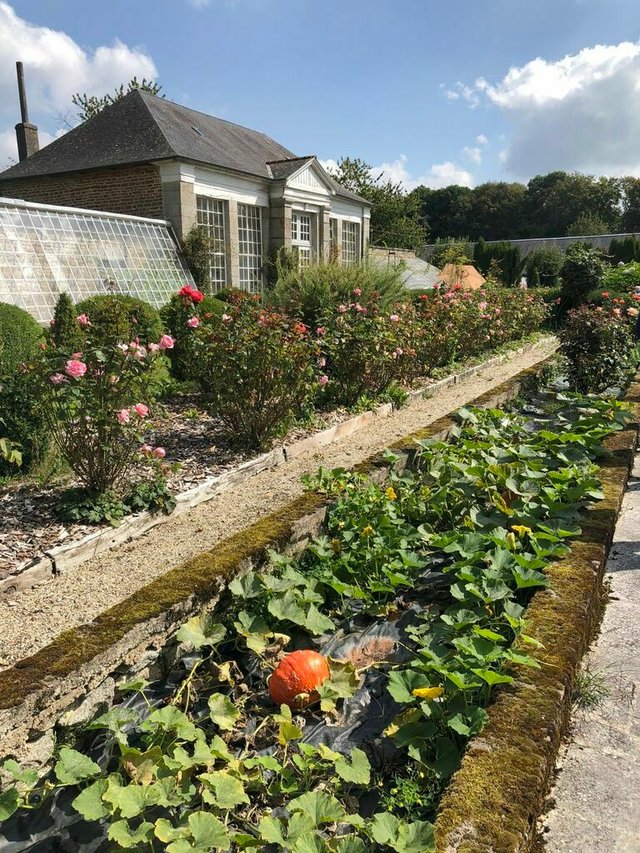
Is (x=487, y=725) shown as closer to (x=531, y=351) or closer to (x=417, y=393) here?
(x=417, y=393)

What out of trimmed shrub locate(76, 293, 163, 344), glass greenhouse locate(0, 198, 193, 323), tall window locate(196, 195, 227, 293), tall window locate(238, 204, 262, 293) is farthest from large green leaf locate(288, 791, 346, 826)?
tall window locate(238, 204, 262, 293)

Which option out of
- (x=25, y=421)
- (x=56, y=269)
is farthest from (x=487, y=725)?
(x=56, y=269)

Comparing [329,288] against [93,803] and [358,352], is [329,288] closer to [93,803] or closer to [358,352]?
[358,352]

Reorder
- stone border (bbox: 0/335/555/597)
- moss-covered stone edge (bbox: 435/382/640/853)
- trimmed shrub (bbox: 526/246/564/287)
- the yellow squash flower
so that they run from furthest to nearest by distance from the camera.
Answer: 1. trimmed shrub (bbox: 526/246/564/287)
2. stone border (bbox: 0/335/555/597)
3. the yellow squash flower
4. moss-covered stone edge (bbox: 435/382/640/853)

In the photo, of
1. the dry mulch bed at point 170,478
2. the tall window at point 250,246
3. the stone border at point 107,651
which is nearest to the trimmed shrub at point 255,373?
the dry mulch bed at point 170,478

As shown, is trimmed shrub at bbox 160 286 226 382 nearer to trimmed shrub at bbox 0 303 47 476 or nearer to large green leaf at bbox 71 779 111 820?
trimmed shrub at bbox 0 303 47 476

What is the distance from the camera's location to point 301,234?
19188 millimetres

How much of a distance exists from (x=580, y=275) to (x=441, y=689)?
51.3 feet

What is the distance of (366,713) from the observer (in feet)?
7.14

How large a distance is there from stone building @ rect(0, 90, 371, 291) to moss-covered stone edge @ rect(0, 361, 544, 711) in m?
10.2

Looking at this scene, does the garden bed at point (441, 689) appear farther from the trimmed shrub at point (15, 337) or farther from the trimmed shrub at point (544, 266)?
the trimmed shrub at point (544, 266)

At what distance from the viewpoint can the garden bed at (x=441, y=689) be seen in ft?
4.89

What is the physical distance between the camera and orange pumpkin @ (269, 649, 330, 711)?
2162mm

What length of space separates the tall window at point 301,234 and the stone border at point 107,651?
16.4 m
